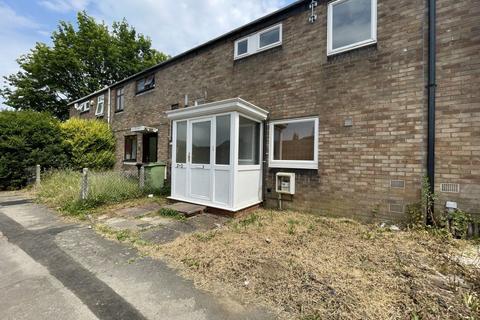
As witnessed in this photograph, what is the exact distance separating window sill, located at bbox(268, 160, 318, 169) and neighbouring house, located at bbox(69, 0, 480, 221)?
29 millimetres

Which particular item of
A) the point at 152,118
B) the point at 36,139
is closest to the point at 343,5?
the point at 152,118

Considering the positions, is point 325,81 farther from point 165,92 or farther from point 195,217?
point 165,92

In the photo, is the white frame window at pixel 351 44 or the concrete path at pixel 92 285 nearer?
the concrete path at pixel 92 285

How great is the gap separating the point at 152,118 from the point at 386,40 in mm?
9381

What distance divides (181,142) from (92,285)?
15.0 ft

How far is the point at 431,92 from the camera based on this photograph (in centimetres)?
432

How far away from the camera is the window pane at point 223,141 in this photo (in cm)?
565

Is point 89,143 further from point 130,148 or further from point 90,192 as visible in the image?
point 90,192

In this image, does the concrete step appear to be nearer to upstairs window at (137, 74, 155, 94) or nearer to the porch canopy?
the porch canopy

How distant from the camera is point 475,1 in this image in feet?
13.4

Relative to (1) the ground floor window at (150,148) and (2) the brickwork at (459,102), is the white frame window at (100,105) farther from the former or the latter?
(2) the brickwork at (459,102)

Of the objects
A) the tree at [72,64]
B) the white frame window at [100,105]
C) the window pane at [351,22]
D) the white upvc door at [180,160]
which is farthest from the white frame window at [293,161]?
the tree at [72,64]

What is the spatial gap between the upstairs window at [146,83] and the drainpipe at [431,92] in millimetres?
10149

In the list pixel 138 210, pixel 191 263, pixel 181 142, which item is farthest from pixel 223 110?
pixel 191 263
